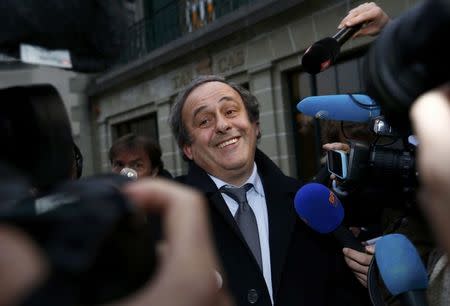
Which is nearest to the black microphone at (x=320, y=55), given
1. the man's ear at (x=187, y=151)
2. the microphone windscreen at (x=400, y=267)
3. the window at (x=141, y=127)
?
the microphone windscreen at (x=400, y=267)

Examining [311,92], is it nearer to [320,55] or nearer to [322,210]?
[322,210]

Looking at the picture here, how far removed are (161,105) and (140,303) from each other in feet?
29.3

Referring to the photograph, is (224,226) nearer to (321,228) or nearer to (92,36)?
(321,228)

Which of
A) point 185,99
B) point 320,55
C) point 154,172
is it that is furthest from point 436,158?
point 154,172

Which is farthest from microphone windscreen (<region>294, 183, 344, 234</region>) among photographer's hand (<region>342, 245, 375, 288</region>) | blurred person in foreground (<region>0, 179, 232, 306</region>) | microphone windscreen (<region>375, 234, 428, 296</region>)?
blurred person in foreground (<region>0, 179, 232, 306</region>)

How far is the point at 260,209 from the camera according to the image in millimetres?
2121

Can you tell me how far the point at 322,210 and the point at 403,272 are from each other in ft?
2.08

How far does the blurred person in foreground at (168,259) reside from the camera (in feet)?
1.76

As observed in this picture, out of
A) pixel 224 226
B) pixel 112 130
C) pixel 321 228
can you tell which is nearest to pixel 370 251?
pixel 321 228

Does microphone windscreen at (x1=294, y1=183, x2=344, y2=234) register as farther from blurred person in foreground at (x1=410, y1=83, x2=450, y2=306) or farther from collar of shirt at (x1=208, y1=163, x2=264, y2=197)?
blurred person in foreground at (x1=410, y1=83, x2=450, y2=306)

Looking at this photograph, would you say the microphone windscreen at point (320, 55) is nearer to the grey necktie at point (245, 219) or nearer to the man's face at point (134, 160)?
the grey necktie at point (245, 219)

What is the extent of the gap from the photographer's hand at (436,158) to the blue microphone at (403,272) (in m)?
0.63

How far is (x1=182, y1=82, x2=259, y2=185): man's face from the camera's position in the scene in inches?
85.3

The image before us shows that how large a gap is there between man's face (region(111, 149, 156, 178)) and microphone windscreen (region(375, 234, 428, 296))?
2616 millimetres
